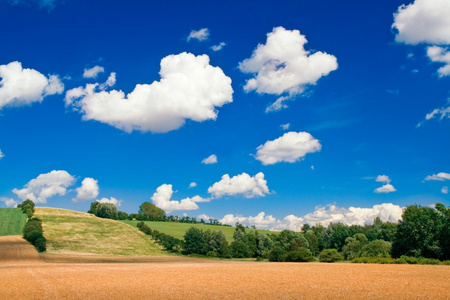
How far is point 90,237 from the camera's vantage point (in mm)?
111812

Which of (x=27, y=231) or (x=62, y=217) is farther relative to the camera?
(x=62, y=217)

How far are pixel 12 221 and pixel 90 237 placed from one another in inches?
1590

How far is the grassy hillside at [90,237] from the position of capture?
97.0 m

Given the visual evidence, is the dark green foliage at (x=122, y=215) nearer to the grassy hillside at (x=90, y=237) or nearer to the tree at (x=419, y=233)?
the grassy hillside at (x=90, y=237)

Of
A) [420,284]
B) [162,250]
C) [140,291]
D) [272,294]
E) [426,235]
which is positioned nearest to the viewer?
[272,294]

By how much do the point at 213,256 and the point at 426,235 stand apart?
53.6 m

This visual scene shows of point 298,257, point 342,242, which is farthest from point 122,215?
point 298,257

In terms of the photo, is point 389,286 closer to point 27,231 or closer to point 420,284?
point 420,284

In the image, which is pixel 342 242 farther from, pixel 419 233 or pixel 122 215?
pixel 122 215

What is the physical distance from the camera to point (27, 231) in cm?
10294

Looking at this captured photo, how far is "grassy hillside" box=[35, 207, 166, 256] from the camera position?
97000mm

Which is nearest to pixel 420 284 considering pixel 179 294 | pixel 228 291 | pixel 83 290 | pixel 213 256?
pixel 228 291

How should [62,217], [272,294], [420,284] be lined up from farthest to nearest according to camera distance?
[62,217]
[420,284]
[272,294]

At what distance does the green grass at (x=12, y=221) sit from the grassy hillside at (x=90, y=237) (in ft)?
21.4
